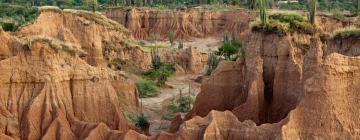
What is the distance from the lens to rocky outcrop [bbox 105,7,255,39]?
76.8m

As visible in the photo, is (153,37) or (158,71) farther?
(153,37)

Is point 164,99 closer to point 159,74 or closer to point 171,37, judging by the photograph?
point 159,74

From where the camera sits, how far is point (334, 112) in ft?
56.7

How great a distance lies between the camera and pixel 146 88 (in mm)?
43594

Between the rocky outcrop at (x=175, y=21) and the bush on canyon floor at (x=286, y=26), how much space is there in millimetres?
51273

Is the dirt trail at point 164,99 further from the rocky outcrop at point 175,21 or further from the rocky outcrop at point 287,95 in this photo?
the rocky outcrop at point 175,21

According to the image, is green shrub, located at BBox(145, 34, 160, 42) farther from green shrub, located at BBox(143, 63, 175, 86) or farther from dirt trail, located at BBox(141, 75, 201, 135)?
green shrub, located at BBox(143, 63, 175, 86)

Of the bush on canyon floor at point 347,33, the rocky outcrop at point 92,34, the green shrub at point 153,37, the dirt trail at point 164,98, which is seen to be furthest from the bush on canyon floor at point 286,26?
the green shrub at point 153,37

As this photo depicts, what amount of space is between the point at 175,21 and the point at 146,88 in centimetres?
3546

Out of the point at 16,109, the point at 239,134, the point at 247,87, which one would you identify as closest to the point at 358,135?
the point at 239,134

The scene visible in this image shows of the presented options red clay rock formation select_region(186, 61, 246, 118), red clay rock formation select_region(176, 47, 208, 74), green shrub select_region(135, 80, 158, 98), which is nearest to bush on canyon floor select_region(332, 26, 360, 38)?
red clay rock formation select_region(186, 61, 246, 118)

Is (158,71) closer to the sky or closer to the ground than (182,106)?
closer to the sky

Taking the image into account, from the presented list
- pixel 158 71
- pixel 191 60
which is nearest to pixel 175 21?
pixel 191 60

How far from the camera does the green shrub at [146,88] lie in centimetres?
4230
